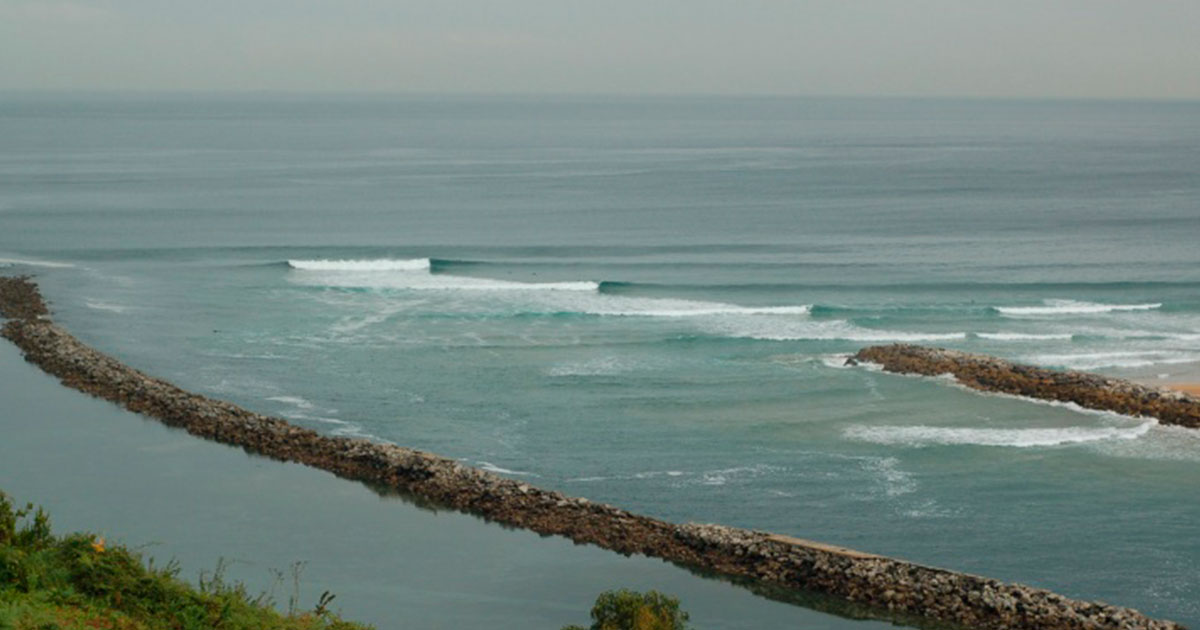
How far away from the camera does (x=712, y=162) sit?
14800cm

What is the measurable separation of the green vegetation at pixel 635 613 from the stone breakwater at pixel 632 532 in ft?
19.5

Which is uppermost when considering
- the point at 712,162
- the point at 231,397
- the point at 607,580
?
the point at 712,162

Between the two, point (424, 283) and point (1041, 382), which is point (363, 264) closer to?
point (424, 283)

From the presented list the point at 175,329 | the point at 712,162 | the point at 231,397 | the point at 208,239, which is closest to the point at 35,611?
the point at 231,397

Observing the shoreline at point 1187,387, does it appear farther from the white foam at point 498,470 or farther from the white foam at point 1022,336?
the white foam at point 498,470

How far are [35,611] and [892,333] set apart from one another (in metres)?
42.8

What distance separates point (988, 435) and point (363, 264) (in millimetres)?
42542

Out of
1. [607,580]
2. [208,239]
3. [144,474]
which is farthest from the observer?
[208,239]

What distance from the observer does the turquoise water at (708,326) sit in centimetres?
3391

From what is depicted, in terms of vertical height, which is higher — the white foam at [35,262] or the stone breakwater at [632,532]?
the white foam at [35,262]

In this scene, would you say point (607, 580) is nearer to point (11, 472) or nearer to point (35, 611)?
point (35, 611)

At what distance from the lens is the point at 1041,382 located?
44.2m

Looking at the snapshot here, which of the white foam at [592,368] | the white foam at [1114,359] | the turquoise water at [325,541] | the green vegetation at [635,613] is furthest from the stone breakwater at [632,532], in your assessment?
the white foam at [1114,359]

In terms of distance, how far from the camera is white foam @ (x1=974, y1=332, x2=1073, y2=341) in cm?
5428
